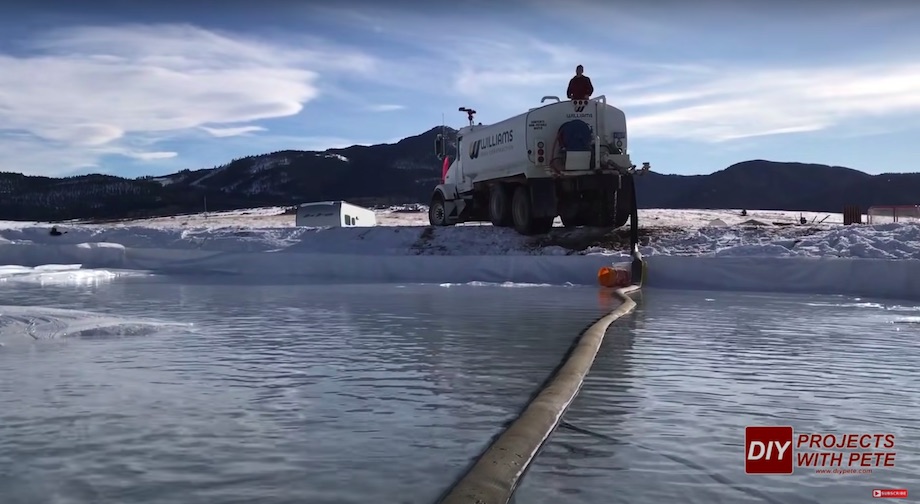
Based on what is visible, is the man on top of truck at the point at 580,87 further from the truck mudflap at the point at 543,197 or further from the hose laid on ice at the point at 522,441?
the hose laid on ice at the point at 522,441

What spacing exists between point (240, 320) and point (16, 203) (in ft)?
377

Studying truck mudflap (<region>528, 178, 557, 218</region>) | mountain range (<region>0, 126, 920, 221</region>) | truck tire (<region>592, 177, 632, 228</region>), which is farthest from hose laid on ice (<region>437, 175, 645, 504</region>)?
mountain range (<region>0, 126, 920, 221</region>)

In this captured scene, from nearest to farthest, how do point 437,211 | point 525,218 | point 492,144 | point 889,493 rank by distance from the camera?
point 889,493, point 525,218, point 492,144, point 437,211

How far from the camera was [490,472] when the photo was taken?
3.93m

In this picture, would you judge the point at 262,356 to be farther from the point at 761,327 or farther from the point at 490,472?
the point at 761,327

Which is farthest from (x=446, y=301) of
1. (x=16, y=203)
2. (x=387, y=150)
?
(x=387, y=150)

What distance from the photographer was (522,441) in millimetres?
4496

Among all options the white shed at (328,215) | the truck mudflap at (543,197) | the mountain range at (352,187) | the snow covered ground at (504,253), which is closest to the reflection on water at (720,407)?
the snow covered ground at (504,253)

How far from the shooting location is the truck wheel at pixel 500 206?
77.6ft

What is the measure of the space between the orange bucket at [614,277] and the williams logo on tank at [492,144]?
6.00 metres

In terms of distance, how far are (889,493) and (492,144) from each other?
19885 millimetres

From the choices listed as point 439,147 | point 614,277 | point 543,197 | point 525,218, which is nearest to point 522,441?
point 614,277

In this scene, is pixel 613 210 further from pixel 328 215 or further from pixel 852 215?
pixel 328 215

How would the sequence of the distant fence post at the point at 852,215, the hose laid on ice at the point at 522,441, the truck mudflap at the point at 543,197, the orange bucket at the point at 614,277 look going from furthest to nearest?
the distant fence post at the point at 852,215 < the truck mudflap at the point at 543,197 < the orange bucket at the point at 614,277 < the hose laid on ice at the point at 522,441
